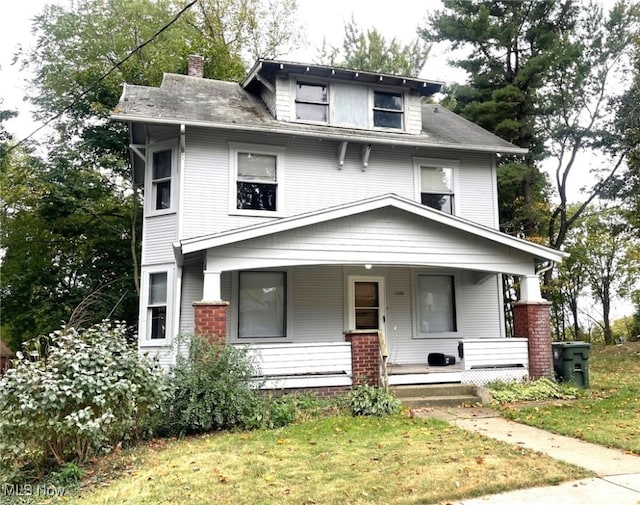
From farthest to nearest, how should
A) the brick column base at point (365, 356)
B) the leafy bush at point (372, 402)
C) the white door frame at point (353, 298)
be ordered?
1. the white door frame at point (353, 298)
2. the brick column base at point (365, 356)
3. the leafy bush at point (372, 402)

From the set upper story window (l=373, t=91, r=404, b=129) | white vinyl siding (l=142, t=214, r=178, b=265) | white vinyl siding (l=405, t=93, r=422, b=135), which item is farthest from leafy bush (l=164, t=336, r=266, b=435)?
white vinyl siding (l=405, t=93, r=422, b=135)

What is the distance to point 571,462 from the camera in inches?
208

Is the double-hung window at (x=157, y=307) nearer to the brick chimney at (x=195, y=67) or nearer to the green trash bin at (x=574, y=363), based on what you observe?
the brick chimney at (x=195, y=67)

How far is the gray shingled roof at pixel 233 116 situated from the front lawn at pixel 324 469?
21.9 ft

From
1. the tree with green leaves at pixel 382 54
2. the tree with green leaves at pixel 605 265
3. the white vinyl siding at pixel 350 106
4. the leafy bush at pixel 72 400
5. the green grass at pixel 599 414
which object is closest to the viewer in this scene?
the leafy bush at pixel 72 400

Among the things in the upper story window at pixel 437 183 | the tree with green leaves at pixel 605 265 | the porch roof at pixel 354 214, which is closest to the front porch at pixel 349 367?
the porch roof at pixel 354 214

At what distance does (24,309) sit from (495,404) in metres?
16.2

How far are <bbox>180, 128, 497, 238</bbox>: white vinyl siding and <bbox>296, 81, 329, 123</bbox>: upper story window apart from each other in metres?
0.85

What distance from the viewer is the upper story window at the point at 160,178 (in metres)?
11.4

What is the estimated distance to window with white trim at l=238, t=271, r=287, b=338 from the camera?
36.0 feet

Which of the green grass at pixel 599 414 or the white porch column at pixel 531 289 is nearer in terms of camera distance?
the green grass at pixel 599 414

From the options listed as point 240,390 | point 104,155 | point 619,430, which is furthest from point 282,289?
point 104,155

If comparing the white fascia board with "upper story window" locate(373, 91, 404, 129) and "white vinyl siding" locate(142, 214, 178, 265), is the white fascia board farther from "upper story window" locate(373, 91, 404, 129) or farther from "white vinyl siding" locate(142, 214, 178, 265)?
"white vinyl siding" locate(142, 214, 178, 265)

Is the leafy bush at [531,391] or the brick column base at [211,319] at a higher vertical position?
the brick column base at [211,319]
